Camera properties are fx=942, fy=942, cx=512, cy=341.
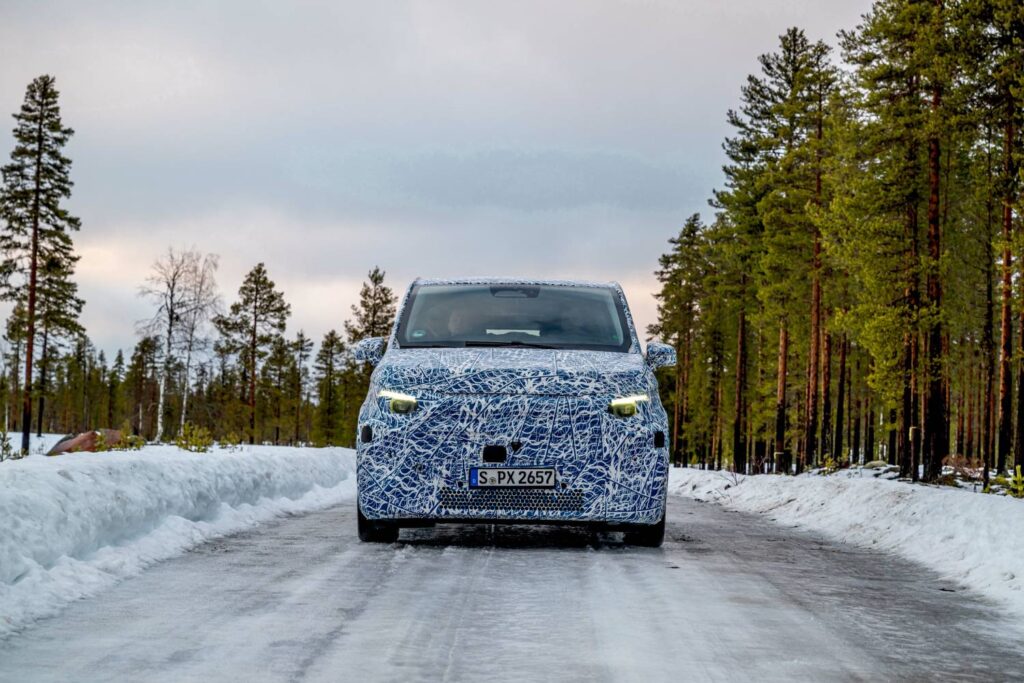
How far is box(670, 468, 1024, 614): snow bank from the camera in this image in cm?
686

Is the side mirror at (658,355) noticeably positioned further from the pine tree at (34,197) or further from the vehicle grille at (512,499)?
the pine tree at (34,197)

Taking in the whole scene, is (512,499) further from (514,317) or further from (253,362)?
(253,362)

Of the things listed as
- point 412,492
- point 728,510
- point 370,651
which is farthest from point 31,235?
point 370,651

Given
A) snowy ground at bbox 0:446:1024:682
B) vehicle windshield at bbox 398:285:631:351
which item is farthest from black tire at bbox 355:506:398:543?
vehicle windshield at bbox 398:285:631:351

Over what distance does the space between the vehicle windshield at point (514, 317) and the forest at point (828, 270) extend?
413 inches

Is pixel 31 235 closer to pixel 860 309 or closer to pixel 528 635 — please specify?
pixel 860 309

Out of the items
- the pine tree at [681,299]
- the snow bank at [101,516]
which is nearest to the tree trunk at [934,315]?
the snow bank at [101,516]

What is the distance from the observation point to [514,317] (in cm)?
810

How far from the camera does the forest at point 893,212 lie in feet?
76.8

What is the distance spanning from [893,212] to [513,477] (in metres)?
23.2

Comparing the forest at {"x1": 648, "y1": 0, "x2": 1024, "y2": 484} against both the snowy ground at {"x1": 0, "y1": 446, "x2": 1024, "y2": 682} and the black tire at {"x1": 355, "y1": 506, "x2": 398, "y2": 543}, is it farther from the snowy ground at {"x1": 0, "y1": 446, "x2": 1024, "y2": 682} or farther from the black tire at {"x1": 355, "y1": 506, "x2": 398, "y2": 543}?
the black tire at {"x1": 355, "y1": 506, "x2": 398, "y2": 543}

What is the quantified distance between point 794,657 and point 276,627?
2.31 metres

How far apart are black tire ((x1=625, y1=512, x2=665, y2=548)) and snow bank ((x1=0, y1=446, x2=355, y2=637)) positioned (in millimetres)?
3419

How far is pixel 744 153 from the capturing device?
4556cm
